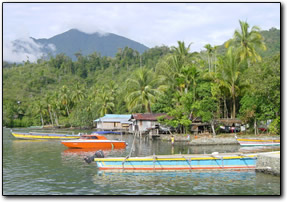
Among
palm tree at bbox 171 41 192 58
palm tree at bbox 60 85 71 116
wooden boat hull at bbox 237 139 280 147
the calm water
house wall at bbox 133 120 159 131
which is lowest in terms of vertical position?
the calm water

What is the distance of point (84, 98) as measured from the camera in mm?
79500

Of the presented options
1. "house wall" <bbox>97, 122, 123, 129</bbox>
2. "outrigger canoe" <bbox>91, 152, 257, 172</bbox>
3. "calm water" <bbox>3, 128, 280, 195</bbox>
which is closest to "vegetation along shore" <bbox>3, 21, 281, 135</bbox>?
"house wall" <bbox>97, 122, 123, 129</bbox>

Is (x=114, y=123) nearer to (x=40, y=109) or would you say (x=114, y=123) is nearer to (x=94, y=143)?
(x=94, y=143)

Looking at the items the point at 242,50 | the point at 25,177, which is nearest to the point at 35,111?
the point at 242,50

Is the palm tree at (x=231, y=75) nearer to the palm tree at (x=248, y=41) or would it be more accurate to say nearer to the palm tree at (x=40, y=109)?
the palm tree at (x=248, y=41)

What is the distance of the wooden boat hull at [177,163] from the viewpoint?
63.7 feet

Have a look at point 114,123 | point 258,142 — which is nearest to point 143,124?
point 114,123

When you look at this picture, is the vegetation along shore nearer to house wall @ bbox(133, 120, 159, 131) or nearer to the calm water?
house wall @ bbox(133, 120, 159, 131)

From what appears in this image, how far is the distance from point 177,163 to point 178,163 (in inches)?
2.7

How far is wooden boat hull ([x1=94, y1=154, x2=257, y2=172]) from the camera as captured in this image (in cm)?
1942

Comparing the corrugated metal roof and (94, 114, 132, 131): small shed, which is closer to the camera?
(94, 114, 132, 131): small shed

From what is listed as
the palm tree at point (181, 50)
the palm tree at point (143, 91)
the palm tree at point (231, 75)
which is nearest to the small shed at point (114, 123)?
the palm tree at point (143, 91)

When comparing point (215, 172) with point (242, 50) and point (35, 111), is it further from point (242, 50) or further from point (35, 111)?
point (35, 111)

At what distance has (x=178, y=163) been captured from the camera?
19.4 meters
